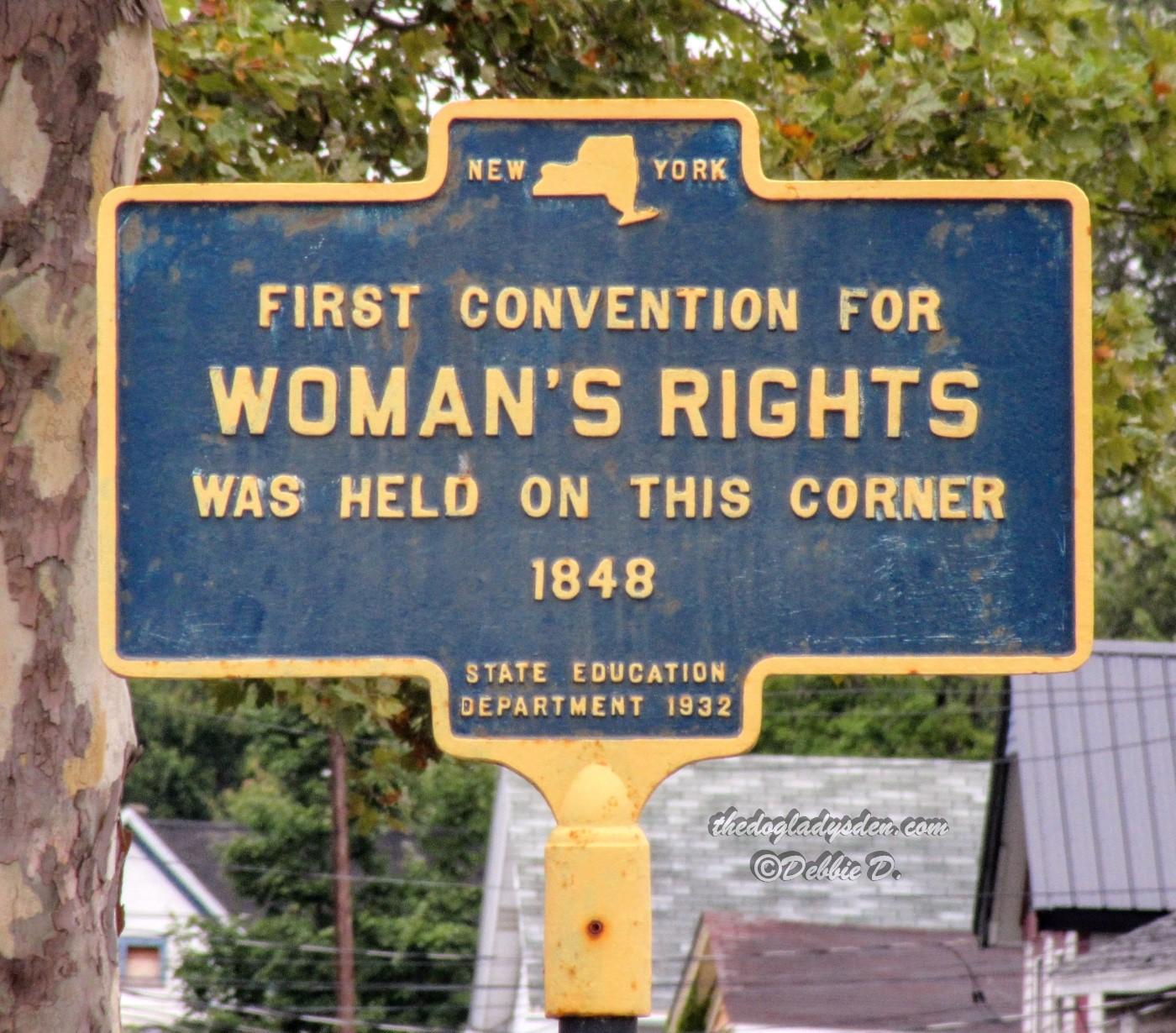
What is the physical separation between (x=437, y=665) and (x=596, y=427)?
58cm

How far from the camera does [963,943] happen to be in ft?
76.3

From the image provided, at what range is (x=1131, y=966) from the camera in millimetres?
13523

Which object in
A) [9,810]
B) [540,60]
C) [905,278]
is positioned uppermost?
[540,60]

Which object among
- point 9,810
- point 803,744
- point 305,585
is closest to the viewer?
point 305,585

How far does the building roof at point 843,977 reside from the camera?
19.6 meters

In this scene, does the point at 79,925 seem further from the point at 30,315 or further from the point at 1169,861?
the point at 1169,861

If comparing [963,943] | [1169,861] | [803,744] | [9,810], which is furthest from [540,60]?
[803,744]

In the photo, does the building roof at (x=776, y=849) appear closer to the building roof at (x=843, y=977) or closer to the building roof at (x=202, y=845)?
the building roof at (x=843, y=977)

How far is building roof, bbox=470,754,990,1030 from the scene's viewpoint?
22.4 metres

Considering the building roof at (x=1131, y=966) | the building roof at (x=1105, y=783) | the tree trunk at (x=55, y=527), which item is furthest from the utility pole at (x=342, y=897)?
the tree trunk at (x=55, y=527)

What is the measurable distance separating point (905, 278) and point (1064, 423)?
0.44m

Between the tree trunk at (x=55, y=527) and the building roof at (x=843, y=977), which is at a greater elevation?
the tree trunk at (x=55, y=527)

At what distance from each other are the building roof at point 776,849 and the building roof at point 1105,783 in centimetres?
388

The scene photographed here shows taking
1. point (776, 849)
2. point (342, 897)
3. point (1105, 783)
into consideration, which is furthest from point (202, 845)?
point (1105, 783)
